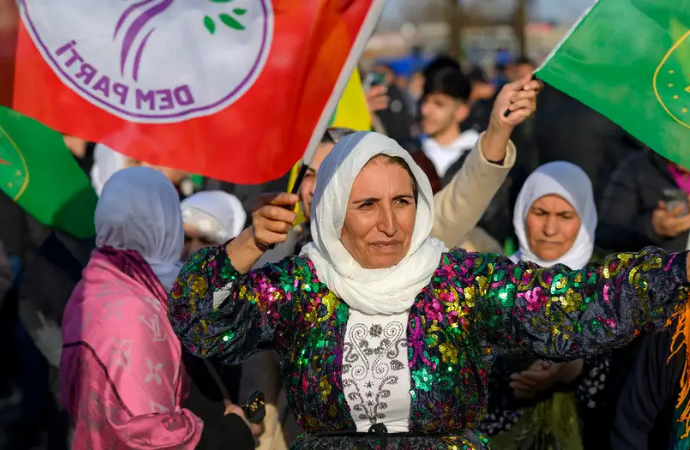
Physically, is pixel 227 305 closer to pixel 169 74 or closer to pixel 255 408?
pixel 169 74

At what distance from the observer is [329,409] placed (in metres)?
3.30

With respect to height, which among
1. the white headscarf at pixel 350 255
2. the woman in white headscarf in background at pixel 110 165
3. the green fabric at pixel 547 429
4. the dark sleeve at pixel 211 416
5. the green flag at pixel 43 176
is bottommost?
the green fabric at pixel 547 429

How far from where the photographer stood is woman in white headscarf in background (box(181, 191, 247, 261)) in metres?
5.45

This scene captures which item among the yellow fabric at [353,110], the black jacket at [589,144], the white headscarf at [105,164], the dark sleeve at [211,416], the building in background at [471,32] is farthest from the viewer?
the building in background at [471,32]

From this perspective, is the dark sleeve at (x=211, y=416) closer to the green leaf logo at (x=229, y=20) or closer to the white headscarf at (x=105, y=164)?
the green leaf logo at (x=229, y=20)

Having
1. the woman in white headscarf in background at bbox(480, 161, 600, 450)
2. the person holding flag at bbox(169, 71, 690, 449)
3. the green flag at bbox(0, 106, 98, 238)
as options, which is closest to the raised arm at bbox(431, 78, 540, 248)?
the woman in white headscarf in background at bbox(480, 161, 600, 450)

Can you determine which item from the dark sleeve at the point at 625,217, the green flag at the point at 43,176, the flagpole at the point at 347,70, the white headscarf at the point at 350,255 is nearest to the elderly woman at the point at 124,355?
the green flag at the point at 43,176

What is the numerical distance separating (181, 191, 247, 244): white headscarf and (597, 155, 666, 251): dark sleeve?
1.71m

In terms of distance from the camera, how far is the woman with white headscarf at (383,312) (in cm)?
320

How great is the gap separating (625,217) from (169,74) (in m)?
3.30

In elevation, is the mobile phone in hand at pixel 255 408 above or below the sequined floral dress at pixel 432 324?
below

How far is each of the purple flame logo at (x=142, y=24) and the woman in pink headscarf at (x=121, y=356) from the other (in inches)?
30.3

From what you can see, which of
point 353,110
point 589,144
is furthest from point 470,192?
point 589,144

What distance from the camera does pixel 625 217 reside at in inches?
245
